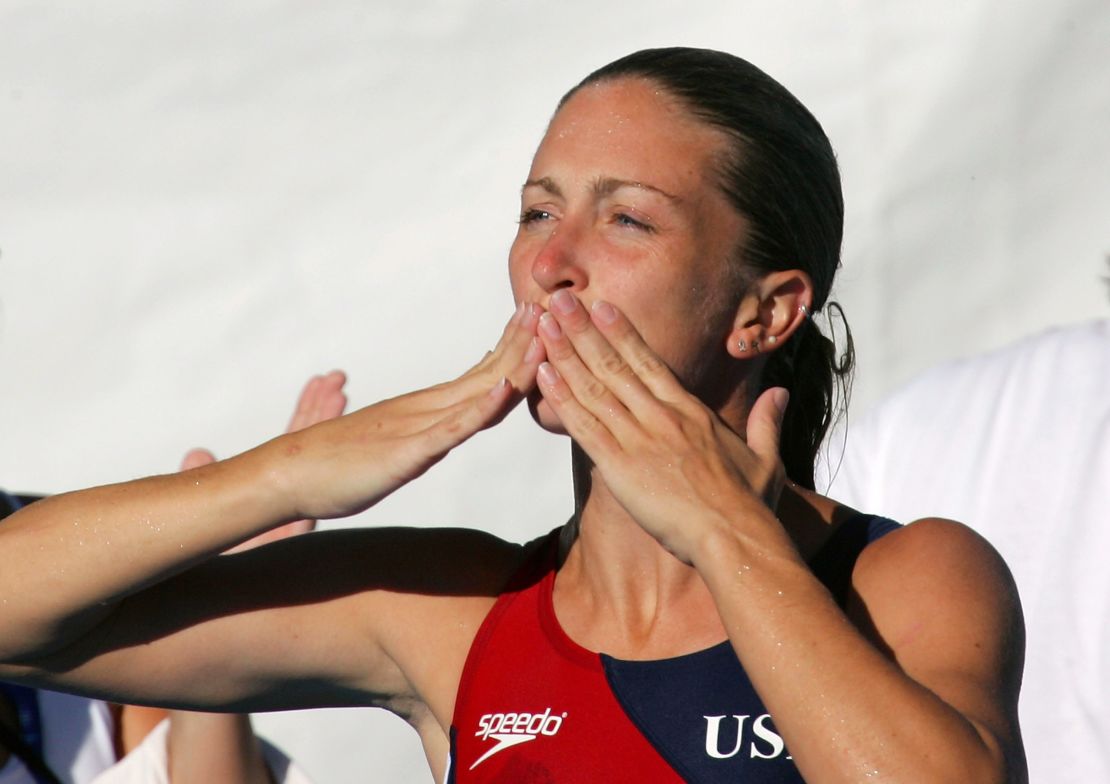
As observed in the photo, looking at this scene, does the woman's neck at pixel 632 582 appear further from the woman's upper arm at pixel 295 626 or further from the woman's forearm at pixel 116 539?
the woman's forearm at pixel 116 539

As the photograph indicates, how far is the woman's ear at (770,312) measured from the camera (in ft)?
5.65

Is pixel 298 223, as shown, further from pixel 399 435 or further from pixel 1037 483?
pixel 399 435

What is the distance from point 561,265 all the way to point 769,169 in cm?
28

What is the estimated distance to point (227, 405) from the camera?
2.96 m

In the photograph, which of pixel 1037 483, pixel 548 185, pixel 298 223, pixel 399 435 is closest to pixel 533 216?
pixel 548 185

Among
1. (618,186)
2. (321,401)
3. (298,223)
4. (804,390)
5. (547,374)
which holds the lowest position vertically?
(547,374)

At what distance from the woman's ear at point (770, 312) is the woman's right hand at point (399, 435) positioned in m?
0.26

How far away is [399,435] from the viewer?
155cm

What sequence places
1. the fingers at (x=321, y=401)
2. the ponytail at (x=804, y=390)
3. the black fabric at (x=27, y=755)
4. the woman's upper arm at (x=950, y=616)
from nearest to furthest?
the woman's upper arm at (x=950, y=616) → the ponytail at (x=804, y=390) → the black fabric at (x=27, y=755) → the fingers at (x=321, y=401)

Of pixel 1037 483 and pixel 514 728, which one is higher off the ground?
pixel 1037 483

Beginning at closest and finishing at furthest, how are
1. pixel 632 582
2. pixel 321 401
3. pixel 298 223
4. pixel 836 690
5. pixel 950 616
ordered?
pixel 836 690 < pixel 950 616 < pixel 632 582 < pixel 321 401 < pixel 298 223

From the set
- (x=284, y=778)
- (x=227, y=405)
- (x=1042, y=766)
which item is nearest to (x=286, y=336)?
(x=227, y=405)

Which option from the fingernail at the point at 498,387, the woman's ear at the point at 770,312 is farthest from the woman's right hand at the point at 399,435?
the woman's ear at the point at 770,312

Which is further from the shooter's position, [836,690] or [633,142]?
[633,142]
